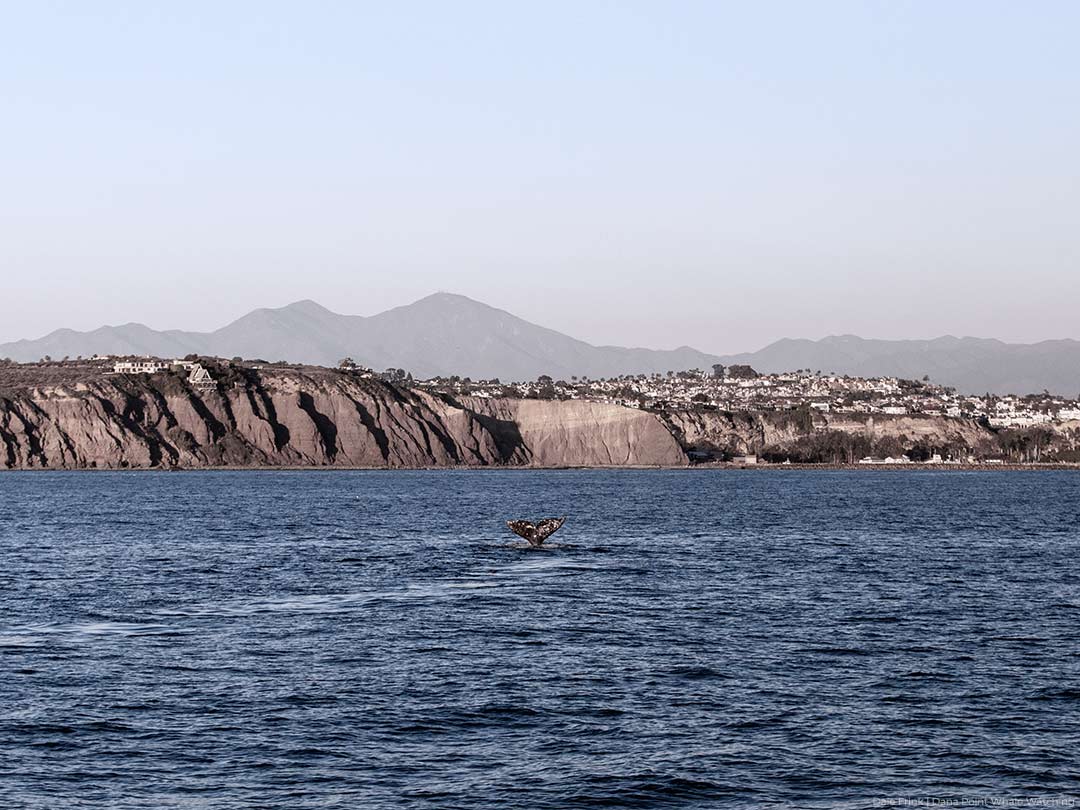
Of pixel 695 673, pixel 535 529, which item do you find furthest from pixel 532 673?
pixel 535 529

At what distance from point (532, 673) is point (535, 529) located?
3689 centimetres

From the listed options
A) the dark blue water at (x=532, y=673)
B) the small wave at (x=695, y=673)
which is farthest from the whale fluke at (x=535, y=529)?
the small wave at (x=695, y=673)

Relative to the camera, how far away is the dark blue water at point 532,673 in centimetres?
2288

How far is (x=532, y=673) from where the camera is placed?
A: 105 ft

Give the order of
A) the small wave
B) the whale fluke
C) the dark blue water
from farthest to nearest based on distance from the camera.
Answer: the whale fluke < the small wave < the dark blue water

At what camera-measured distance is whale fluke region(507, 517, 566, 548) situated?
6856 cm

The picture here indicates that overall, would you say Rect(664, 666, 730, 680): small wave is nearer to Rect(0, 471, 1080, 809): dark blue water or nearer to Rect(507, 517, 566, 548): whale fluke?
Rect(0, 471, 1080, 809): dark blue water

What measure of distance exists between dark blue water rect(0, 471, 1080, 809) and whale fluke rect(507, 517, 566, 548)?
4.50 ft

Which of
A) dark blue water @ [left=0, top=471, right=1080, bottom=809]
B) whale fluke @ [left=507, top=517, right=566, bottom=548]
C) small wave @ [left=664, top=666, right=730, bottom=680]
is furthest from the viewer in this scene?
whale fluke @ [left=507, top=517, right=566, bottom=548]

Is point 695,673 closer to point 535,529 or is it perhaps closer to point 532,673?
point 532,673

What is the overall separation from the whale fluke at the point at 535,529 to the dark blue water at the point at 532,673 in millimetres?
1372

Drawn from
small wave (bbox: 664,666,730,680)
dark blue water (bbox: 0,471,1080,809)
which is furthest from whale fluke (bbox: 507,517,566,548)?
small wave (bbox: 664,666,730,680)

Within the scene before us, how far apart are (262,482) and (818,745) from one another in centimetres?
14077

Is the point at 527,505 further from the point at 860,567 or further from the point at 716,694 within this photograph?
the point at 716,694
